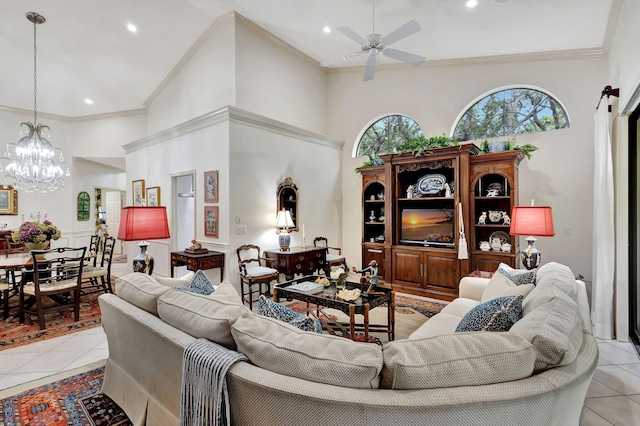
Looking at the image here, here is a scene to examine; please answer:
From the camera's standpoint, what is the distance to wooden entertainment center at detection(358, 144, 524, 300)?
4.51 metres

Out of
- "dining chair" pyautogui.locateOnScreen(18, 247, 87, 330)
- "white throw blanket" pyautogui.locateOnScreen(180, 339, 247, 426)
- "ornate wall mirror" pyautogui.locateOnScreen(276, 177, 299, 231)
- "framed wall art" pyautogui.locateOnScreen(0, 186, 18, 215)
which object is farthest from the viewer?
"framed wall art" pyautogui.locateOnScreen(0, 186, 18, 215)

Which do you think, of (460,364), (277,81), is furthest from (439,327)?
(277,81)

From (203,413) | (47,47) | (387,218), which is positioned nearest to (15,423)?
(203,413)

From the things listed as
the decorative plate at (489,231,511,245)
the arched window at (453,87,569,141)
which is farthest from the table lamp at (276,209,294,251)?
the arched window at (453,87,569,141)

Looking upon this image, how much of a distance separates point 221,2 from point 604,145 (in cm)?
506

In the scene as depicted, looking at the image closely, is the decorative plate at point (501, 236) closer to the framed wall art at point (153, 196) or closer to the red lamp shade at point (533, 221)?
the red lamp shade at point (533, 221)

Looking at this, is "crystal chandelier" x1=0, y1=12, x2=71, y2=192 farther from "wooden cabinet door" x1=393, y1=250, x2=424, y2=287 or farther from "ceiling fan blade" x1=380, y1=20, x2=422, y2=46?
"wooden cabinet door" x1=393, y1=250, x2=424, y2=287

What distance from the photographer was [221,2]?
445cm

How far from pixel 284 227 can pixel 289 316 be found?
350cm

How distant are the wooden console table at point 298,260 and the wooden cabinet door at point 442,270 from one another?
5.14 feet

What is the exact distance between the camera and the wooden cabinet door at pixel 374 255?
18.0ft

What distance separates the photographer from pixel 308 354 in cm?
121

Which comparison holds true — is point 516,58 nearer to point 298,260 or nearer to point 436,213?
point 436,213

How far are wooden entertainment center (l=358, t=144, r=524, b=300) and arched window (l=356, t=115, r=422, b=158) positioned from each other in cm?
82
